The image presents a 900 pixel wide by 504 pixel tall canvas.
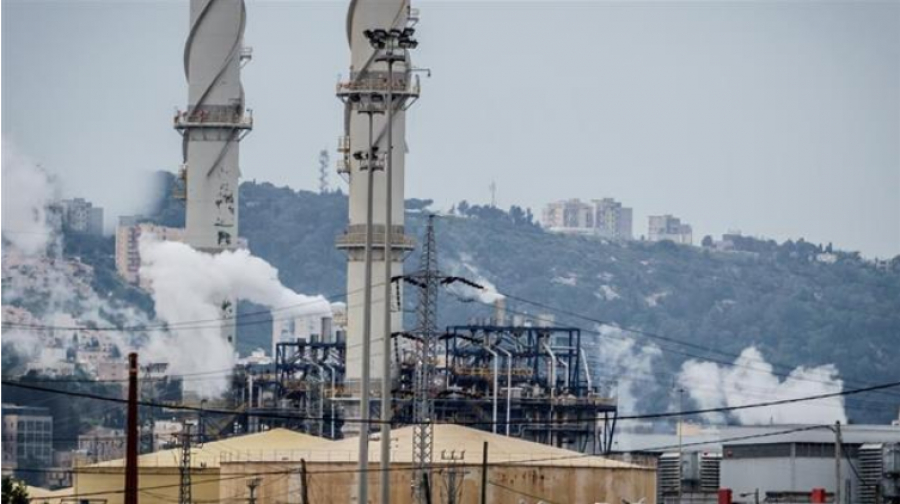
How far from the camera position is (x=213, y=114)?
5359 inches

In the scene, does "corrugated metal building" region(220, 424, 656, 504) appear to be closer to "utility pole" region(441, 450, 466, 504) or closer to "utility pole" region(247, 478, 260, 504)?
"utility pole" region(441, 450, 466, 504)

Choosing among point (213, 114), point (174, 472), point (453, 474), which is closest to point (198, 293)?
point (213, 114)

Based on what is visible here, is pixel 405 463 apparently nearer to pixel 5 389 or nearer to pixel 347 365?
pixel 347 365

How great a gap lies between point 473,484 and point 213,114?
129 feet

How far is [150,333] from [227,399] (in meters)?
22.6

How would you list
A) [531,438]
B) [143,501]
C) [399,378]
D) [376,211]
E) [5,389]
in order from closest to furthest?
[143,501] < [376,211] < [399,378] < [531,438] < [5,389]

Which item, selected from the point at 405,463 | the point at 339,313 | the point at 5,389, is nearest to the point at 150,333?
the point at 5,389

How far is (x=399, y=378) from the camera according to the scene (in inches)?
5384

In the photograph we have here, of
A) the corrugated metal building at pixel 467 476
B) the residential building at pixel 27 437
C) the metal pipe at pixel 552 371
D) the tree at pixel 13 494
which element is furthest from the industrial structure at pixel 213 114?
the tree at pixel 13 494

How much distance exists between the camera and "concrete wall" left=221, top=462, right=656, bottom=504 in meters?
102

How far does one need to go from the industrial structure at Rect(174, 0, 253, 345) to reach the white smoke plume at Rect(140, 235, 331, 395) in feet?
6.59

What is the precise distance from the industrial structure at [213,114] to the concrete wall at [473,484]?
31550 mm

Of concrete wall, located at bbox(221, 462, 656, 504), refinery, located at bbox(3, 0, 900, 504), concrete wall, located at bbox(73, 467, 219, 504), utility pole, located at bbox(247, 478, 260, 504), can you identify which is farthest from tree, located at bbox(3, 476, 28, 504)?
concrete wall, located at bbox(73, 467, 219, 504)

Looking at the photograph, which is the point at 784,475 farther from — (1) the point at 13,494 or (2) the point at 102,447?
(2) the point at 102,447
